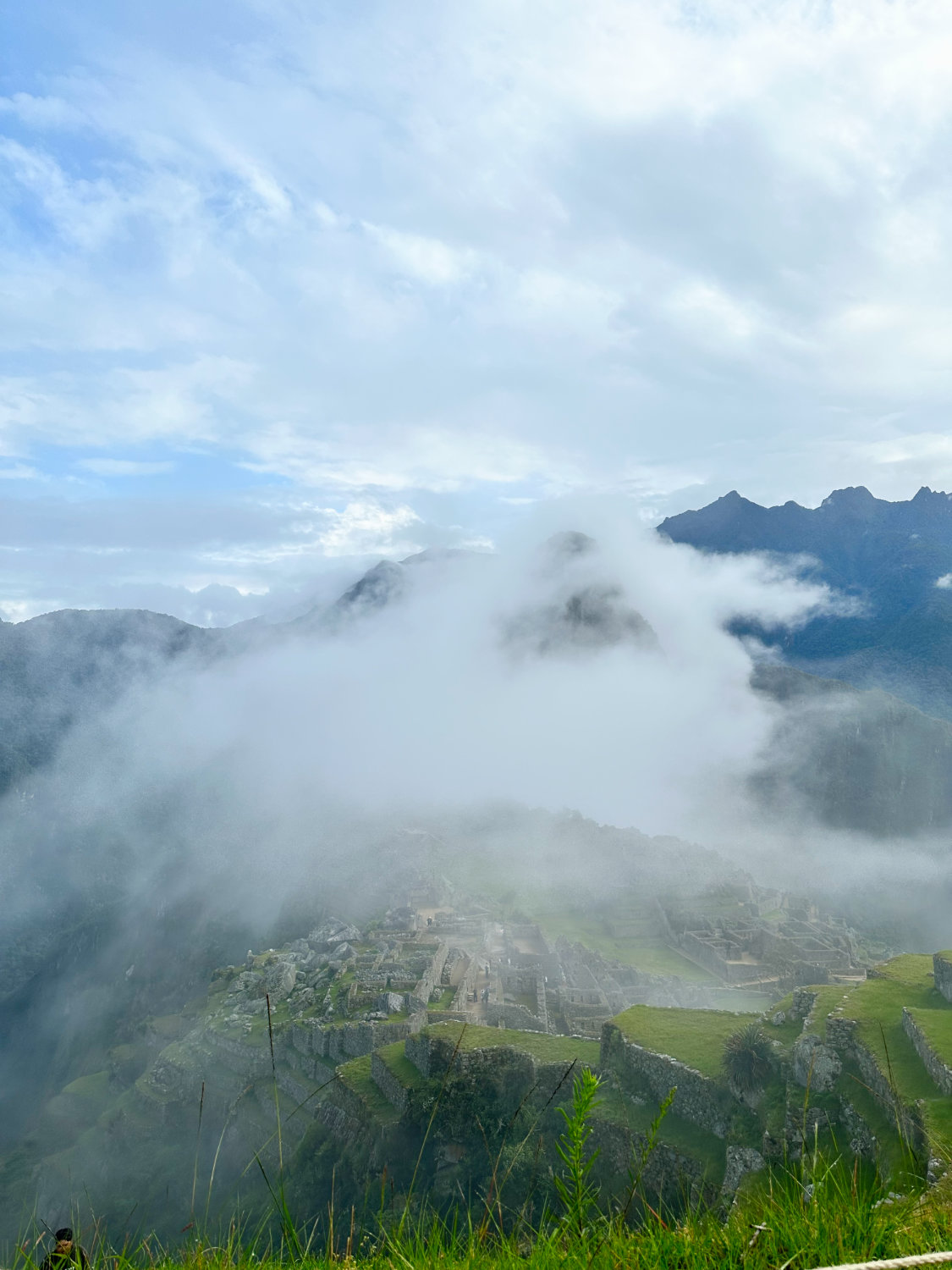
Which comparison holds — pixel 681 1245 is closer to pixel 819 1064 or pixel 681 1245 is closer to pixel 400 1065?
pixel 819 1064

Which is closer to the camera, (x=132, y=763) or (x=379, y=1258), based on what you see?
(x=379, y=1258)

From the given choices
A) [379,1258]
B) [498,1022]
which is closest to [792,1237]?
[379,1258]

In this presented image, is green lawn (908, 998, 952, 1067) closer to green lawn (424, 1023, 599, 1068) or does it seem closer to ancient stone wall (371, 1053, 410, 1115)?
green lawn (424, 1023, 599, 1068)

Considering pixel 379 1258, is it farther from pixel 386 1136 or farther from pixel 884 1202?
pixel 386 1136

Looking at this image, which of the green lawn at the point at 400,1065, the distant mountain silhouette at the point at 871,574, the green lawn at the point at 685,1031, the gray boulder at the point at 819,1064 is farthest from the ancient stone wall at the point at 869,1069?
the distant mountain silhouette at the point at 871,574

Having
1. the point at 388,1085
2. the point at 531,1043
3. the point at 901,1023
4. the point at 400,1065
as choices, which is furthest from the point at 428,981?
the point at 901,1023

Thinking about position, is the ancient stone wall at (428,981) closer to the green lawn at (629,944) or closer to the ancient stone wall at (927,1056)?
the green lawn at (629,944)

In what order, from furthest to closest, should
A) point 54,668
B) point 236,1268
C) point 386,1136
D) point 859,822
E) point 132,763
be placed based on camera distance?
1. point 54,668
2. point 132,763
3. point 859,822
4. point 386,1136
5. point 236,1268
